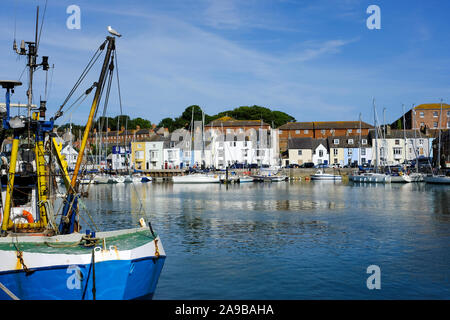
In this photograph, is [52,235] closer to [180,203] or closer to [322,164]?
[180,203]

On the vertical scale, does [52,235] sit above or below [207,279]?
above

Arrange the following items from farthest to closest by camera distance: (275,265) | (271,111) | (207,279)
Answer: (271,111)
(275,265)
(207,279)

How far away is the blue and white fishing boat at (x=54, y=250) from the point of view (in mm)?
13922

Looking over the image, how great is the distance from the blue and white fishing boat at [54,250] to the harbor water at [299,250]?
2.90 meters

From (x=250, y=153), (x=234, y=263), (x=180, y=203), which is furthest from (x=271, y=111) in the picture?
(x=234, y=263)

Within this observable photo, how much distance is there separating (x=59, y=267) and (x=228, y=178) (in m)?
82.8

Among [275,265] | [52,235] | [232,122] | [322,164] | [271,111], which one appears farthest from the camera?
[271,111]

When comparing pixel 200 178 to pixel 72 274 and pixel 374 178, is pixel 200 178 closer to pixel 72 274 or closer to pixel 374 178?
pixel 374 178

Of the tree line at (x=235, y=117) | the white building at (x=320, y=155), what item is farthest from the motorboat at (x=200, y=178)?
the tree line at (x=235, y=117)

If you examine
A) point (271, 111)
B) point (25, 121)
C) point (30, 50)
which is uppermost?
point (271, 111)

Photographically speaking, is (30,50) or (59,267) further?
(30,50)

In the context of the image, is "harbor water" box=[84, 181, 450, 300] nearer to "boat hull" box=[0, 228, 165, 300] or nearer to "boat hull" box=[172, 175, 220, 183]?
"boat hull" box=[0, 228, 165, 300]

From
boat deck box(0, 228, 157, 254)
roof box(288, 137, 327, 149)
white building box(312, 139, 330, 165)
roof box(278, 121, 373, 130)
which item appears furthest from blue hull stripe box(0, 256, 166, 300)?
roof box(278, 121, 373, 130)

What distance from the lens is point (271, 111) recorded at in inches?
7244
